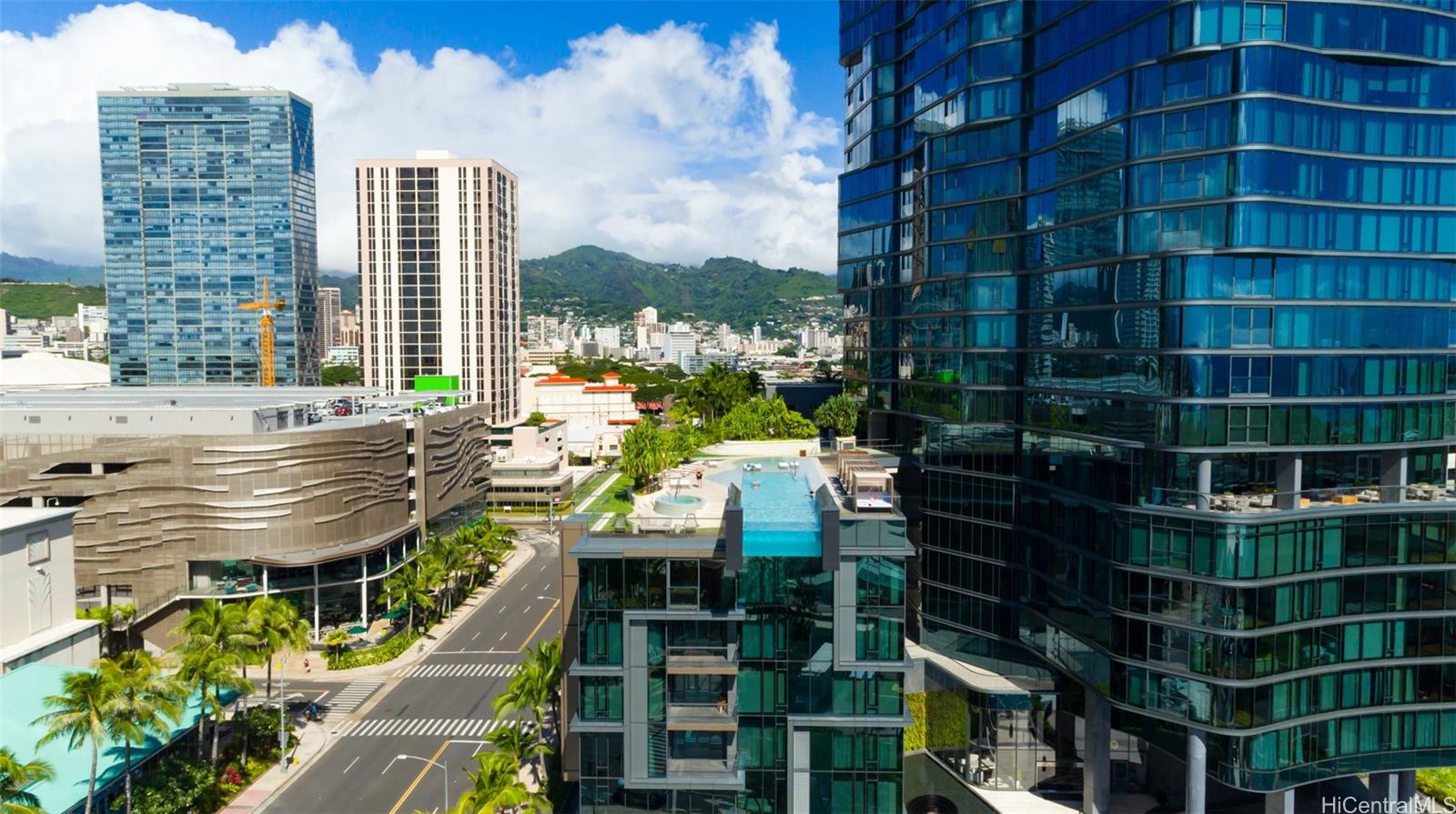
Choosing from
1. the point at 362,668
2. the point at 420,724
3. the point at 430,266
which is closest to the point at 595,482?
the point at 420,724

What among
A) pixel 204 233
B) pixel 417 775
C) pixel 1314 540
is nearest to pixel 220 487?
pixel 417 775

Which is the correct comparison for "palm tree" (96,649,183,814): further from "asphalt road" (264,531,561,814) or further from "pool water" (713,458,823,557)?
"pool water" (713,458,823,557)

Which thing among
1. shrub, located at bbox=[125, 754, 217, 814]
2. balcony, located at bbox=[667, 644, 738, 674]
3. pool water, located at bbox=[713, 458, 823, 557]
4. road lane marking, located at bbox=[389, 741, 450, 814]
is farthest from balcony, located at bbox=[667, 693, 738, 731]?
shrub, located at bbox=[125, 754, 217, 814]

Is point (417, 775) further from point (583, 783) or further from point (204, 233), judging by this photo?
point (204, 233)

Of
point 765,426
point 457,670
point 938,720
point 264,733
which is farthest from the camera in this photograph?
point 765,426

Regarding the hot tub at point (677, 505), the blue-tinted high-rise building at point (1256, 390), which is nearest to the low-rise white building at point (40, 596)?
the hot tub at point (677, 505)

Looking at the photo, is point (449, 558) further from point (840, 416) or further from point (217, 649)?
point (840, 416)

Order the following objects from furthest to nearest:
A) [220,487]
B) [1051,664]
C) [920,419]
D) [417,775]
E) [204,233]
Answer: [204,233] → [220,487] → [920,419] → [417,775] → [1051,664]
